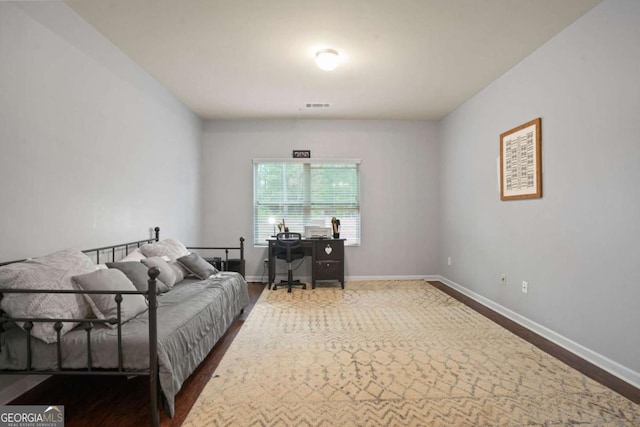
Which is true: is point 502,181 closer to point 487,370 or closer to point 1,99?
point 487,370

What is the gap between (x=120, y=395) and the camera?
195cm

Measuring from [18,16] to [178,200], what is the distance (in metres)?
2.53

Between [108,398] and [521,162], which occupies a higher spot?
[521,162]

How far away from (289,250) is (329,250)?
613mm

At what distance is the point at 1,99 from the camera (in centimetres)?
187

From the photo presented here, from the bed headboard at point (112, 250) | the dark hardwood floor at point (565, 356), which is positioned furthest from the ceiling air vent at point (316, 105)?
the dark hardwood floor at point (565, 356)

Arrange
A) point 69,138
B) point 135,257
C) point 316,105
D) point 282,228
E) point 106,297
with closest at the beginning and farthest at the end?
point 106,297 → point 69,138 → point 135,257 → point 316,105 → point 282,228

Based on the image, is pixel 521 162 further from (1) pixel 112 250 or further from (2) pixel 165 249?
(1) pixel 112 250

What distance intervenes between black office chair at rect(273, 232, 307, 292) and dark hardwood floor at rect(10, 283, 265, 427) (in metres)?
2.36

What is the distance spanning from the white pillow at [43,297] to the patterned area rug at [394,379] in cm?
87

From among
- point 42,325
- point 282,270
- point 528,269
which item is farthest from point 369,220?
point 42,325

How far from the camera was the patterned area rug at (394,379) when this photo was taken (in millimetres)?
1770

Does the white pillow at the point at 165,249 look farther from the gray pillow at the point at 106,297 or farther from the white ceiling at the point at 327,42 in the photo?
the white ceiling at the point at 327,42

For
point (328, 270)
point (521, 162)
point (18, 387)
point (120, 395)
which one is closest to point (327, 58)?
point (521, 162)
